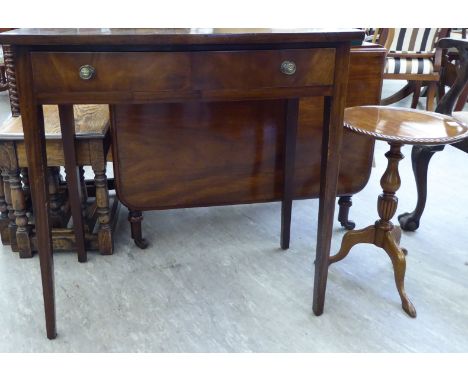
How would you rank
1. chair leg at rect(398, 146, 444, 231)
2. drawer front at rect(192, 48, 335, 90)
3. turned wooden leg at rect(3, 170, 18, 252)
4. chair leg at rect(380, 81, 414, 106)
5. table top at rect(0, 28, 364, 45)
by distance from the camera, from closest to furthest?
table top at rect(0, 28, 364, 45) → drawer front at rect(192, 48, 335, 90) → turned wooden leg at rect(3, 170, 18, 252) → chair leg at rect(398, 146, 444, 231) → chair leg at rect(380, 81, 414, 106)

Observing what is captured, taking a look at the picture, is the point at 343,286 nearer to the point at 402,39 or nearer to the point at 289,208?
the point at 289,208

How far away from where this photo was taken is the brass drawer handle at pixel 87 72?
3.57 ft

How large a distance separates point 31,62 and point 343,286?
1217 millimetres

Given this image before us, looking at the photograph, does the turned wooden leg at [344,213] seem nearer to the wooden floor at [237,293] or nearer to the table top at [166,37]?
the wooden floor at [237,293]

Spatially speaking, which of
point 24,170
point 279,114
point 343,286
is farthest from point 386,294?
point 24,170

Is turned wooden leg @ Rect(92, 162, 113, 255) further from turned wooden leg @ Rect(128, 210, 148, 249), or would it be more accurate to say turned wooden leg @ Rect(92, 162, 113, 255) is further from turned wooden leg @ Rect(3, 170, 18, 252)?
turned wooden leg @ Rect(3, 170, 18, 252)

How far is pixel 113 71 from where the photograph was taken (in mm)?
1105

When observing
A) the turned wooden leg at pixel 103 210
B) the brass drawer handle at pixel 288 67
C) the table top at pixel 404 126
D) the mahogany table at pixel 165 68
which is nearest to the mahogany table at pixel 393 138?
the table top at pixel 404 126

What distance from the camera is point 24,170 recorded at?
186 centimetres

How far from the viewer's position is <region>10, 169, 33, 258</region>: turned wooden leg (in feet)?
5.57

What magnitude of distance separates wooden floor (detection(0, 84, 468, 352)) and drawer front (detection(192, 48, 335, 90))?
2.43 ft

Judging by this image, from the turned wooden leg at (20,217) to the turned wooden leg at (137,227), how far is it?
388 millimetres

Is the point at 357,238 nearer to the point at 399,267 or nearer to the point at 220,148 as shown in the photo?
the point at 399,267

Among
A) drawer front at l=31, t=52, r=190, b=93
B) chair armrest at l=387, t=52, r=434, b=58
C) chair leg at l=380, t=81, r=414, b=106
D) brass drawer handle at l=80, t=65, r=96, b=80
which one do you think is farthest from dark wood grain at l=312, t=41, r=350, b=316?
chair leg at l=380, t=81, r=414, b=106
